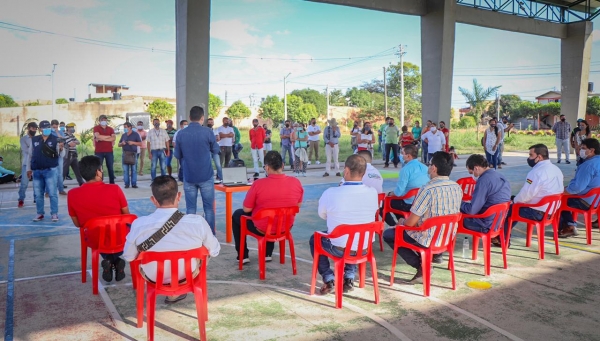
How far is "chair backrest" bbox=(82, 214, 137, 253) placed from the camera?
13.4 ft

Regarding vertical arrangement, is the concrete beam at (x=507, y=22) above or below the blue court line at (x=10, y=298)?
above

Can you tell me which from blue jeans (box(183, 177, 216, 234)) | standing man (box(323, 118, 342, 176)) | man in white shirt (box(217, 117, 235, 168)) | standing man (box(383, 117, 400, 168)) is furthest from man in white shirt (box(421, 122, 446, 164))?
blue jeans (box(183, 177, 216, 234))

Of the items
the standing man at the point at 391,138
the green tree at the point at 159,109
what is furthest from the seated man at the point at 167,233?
the green tree at the point at 159,109

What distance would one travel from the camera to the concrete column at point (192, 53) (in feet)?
41.0

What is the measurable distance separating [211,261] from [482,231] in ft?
9.56

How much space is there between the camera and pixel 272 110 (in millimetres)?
Result: 50500

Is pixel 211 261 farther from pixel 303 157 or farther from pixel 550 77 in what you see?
pixel 550 77

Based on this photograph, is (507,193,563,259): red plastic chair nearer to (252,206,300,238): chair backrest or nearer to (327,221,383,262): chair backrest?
(327,221,383,262): chair backrest

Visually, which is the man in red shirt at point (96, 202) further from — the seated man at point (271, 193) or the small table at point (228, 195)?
the small table at point (228, 195)

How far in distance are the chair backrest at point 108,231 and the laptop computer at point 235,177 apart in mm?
1771

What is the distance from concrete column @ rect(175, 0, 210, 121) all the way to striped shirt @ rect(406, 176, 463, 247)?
9.26 m

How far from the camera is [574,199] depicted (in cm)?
614

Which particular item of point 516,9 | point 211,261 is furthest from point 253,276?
point 516,9

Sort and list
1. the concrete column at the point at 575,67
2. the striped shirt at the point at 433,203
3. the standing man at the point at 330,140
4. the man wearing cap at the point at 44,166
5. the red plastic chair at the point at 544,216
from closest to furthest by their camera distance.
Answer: the striped shirt at the point at 433,203 < the red plastic chair at the point at 544,216 < the man wearing cap at the point at 44,166 < the standing man at the point at 330,140 < the concrete column at the point at 575,67
